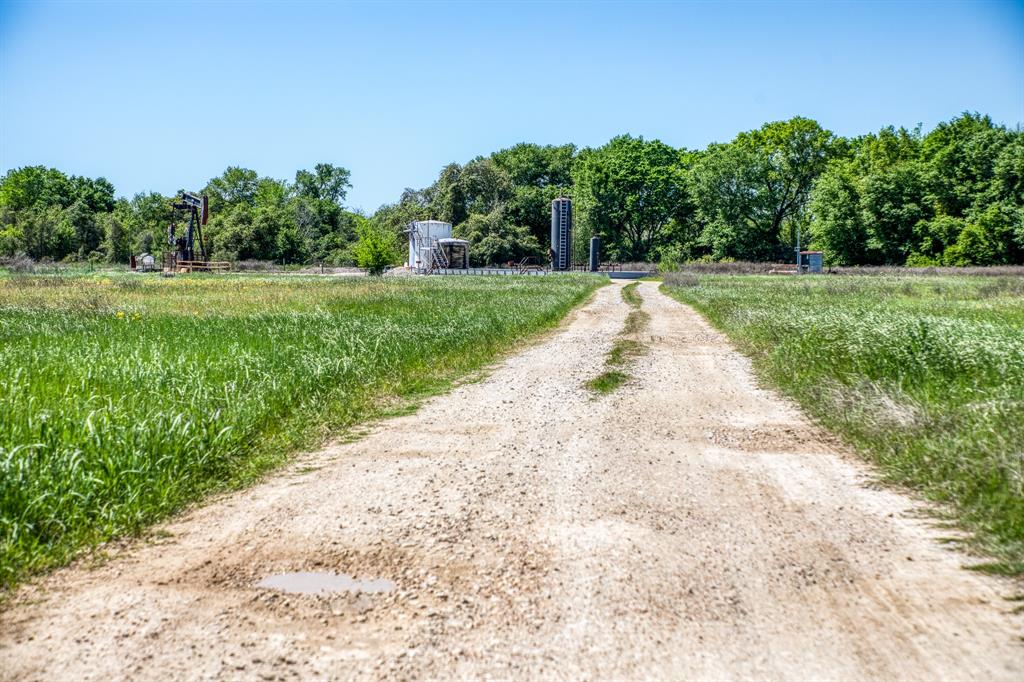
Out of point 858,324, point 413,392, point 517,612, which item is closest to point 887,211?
point 858,324

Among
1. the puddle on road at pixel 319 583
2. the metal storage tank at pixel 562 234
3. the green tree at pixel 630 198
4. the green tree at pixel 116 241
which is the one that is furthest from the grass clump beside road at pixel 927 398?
the green tree at pixel 116 241

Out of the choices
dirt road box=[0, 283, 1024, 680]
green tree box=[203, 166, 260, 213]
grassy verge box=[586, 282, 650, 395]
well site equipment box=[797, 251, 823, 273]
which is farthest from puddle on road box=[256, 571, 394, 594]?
green tree box=[203, 166, 260, 213]

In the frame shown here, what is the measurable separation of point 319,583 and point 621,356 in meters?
11.1

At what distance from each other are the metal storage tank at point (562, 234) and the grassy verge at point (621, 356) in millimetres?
67217

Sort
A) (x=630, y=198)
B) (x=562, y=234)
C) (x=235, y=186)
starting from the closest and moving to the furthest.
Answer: (x=562, y=234) < (x=630, y=198) < (x=235, y=186)

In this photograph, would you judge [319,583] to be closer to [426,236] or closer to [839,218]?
[839,218]

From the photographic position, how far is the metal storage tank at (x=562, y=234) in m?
91.8

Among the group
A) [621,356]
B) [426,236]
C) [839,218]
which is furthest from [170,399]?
[426,236]

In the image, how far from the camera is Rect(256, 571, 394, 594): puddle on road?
4426 millimetres

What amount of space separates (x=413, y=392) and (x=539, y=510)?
5568 millimetres

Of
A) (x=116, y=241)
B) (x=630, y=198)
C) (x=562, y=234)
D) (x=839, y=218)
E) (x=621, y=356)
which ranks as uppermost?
(x=630, y=198)

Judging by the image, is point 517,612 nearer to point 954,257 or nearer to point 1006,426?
point 1006,426

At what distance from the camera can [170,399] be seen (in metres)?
8.20

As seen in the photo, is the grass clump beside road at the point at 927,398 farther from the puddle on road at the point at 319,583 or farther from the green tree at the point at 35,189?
the green tree at the point at 35,189
